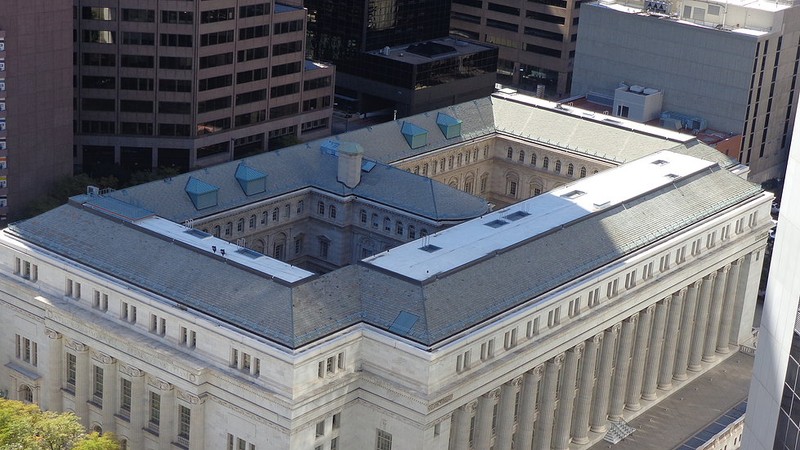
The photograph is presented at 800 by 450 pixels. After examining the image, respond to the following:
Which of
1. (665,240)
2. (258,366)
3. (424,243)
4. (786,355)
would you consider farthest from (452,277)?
(786,355)

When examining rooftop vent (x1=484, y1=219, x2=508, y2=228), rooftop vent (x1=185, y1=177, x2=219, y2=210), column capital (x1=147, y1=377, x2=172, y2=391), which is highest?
rooftop vent (x1=484, y1=219, x2=508, y2=228)

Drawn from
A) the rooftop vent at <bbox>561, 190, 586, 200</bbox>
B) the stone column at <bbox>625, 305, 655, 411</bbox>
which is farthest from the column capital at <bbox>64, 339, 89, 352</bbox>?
the stone column at <bbox>625, 305, 655, 411</bbox>

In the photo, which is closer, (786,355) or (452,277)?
(786,355)

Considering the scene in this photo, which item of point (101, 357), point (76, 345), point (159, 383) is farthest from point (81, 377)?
point (159, 383)

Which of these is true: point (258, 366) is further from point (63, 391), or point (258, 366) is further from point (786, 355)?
point (786, 355)

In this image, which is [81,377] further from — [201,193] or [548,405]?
[548,405]

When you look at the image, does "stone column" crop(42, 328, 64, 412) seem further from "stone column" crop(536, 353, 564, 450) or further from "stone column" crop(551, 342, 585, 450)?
"stone column" crop(551, 342, 585, 450)

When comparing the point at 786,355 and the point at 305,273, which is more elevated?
the point at 786,355

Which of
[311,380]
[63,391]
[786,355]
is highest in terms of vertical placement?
[786,355]
